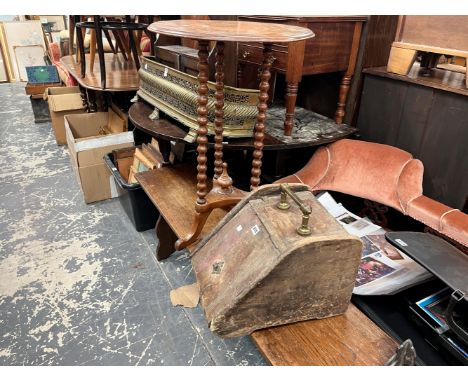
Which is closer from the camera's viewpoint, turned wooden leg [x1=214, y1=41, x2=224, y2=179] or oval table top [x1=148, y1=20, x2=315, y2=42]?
oval table top [x1=148, y1=20, x2=315, y2=42]

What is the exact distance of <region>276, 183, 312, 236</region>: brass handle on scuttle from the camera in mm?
941

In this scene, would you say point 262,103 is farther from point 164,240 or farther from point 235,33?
point 164,240

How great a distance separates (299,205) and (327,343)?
414 mm

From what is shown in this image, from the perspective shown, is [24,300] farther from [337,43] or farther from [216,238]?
[337,43]

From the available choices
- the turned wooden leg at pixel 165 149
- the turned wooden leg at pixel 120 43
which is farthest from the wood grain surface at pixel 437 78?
the turned wooden leg at pixel 120 43

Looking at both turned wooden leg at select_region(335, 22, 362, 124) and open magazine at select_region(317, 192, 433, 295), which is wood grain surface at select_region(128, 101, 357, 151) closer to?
turned wooden leg at select_region(335, 22, 362, 124)

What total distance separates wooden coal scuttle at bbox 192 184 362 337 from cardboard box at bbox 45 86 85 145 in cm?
245

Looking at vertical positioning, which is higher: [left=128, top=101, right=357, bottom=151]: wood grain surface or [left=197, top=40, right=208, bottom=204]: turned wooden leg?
[left=197, top=40, right=208, bottom=204]: turned wooden leg

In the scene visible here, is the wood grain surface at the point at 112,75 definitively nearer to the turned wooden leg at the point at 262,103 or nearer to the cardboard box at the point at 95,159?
the cardboard box at the point at 95,159

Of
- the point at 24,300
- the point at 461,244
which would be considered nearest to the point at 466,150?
the point at 461,244

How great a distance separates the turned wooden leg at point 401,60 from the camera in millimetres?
1550

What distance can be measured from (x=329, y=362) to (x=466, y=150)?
0.99m

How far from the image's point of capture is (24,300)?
165 cm

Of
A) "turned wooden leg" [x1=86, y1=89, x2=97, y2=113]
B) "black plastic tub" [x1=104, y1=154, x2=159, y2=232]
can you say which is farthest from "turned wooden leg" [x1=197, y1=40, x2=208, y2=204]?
"turned wooden leg" [x1=86, y1=89, x2=97, y2=113]
